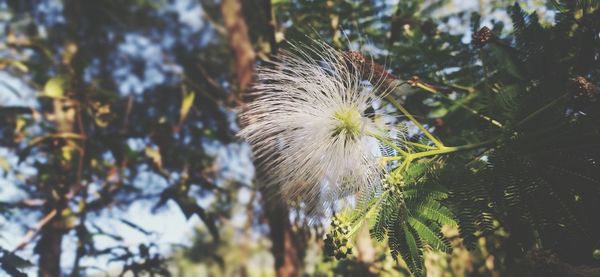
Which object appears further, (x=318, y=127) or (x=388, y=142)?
(x=318, y=127)

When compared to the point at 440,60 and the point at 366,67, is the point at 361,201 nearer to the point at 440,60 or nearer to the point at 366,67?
the point at 366,67

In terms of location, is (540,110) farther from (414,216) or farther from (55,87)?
(55,87)

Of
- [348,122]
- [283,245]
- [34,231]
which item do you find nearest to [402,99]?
[348,122]

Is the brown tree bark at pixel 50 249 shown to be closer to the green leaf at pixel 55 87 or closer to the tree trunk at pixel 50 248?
the tree trunk at pixel 50 248

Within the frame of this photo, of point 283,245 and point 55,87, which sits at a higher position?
point 55,87

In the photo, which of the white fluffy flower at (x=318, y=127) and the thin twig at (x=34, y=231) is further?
the thin twig at (x=34, y=231)

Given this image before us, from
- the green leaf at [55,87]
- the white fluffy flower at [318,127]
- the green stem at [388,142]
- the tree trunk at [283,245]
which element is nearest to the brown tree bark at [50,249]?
the green leaf at [55,87]

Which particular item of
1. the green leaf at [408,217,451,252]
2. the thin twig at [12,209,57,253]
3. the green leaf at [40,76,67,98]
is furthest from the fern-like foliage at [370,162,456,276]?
the green leaf at [40,76,67,98]

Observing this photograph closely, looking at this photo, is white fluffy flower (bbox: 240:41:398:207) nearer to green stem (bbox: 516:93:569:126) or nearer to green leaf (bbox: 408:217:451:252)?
green leaf (bbox: 408:217:451:252)
